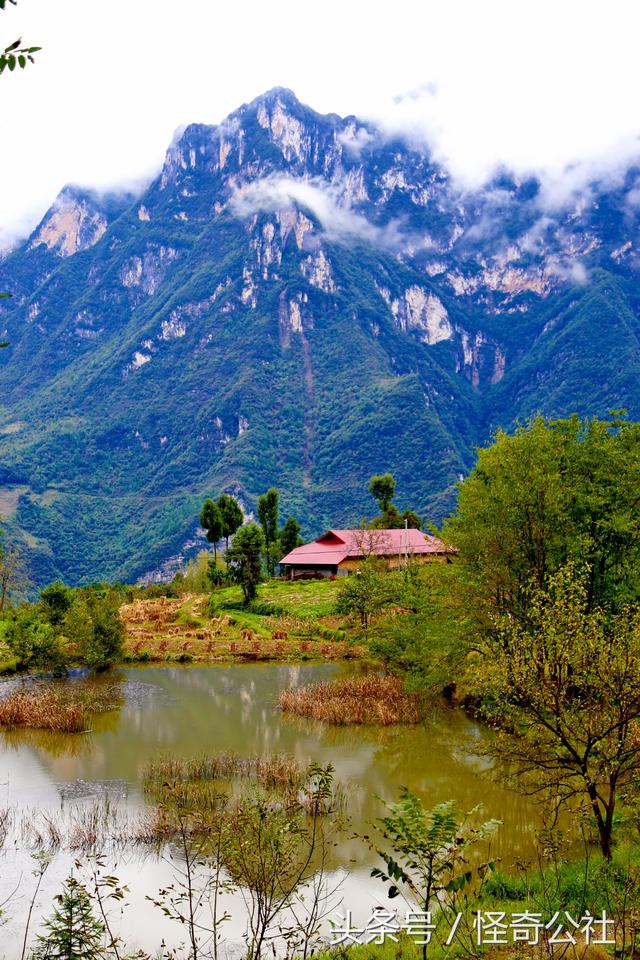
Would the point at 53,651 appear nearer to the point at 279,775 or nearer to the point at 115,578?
the point at 279,775

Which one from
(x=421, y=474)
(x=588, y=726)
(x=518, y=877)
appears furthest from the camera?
(x=421, y=474)

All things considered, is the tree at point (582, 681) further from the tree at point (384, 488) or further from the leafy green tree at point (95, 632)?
the tree at point (384, 488)

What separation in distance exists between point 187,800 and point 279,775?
256cm

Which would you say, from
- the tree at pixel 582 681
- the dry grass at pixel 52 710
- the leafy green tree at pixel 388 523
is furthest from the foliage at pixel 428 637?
the leafy green tree at pixel 388 523

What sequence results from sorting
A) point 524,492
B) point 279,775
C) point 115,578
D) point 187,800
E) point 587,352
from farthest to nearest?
point 587,352 < point 115,578 < point 524,492 < point 279,775 < point 187,800

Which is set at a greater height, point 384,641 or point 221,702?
point 384,641

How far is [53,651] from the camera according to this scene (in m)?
32.6

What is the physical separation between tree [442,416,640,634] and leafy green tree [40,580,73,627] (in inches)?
915

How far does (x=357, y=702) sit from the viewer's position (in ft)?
81.5

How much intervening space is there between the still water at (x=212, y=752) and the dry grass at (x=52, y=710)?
424 mm

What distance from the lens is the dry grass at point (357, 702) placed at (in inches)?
933

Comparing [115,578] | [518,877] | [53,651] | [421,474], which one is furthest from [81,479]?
[518,877]

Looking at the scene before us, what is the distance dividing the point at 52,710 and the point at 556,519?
674 inches

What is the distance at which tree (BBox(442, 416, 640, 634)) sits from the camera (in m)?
18.3
